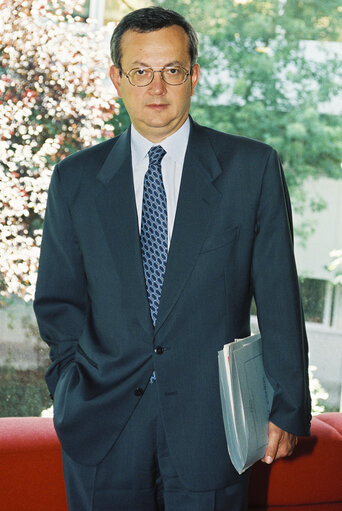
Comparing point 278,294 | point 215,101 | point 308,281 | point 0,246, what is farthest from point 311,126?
point 278,294

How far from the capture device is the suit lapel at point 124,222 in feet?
5.08

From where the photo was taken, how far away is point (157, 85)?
157cm

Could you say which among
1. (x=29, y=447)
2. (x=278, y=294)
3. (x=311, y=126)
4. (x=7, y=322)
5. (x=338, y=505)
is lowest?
(x=338, y=505)

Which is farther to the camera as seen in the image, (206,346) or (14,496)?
(14,496)

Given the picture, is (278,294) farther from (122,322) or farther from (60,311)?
(60,311)

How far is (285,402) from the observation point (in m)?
1.53

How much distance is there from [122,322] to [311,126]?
6.84 feet

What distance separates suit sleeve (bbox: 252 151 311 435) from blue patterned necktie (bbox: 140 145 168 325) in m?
0.21

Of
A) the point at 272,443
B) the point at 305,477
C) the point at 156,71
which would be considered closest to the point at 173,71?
the point at 156,71

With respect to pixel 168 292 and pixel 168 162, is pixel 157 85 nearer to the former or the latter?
pixel 168 162

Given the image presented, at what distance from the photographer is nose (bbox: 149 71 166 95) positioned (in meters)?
1.56

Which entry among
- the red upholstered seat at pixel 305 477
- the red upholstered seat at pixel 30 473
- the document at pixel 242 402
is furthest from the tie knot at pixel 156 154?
the red upholstered seat at pixel 305 477

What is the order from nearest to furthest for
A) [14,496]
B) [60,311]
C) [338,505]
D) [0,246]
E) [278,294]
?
[278,294], [60,311], [14,496], [338,505], [0,246]

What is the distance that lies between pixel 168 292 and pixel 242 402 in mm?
278
